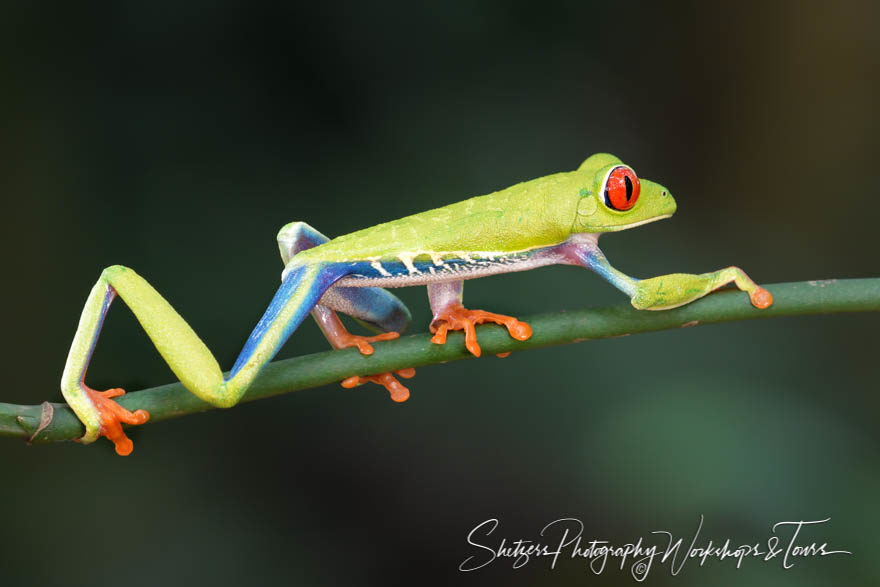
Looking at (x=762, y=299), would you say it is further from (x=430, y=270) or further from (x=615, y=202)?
(x=430, y=270)

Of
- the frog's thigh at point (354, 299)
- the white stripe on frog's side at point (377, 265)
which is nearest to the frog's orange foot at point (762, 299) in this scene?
the white stripe on frog's side at point (377, 265)

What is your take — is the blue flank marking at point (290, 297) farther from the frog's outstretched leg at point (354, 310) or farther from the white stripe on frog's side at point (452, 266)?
the frog's outstretched leg at point (354, 310)

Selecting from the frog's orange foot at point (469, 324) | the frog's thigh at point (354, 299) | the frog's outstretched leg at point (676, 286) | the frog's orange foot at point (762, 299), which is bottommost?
the frog's orange foot at point (762, 299)

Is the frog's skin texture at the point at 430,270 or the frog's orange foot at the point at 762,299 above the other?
the frog's skin texture at the point at 430,270

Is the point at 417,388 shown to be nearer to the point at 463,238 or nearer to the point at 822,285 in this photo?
the point at 463,238

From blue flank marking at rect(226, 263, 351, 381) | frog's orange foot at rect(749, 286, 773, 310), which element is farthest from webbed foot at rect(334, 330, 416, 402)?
frog's orange foot at rect(749, 286, 773, 310)

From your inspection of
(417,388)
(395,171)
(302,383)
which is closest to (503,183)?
(395,171)

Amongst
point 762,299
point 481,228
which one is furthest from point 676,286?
point 481,228
